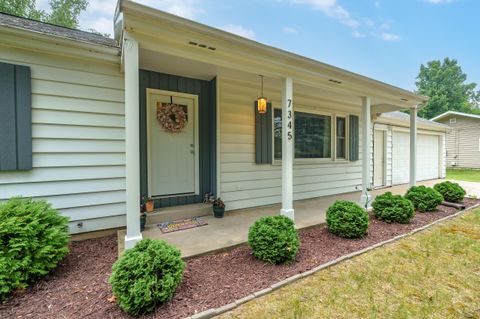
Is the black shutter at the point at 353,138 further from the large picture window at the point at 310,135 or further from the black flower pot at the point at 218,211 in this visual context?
the black flower pot at the point at 218,211

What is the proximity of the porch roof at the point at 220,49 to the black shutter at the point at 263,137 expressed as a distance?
1147 mm

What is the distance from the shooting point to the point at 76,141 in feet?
10.6

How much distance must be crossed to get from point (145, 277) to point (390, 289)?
2226 mm

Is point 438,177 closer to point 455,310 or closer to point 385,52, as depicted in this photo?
point 455,310

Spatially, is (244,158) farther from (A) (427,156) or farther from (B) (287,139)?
(A) (427,156)

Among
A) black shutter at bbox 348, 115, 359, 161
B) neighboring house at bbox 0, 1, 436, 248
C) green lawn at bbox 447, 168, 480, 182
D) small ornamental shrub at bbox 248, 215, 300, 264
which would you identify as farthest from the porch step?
green lawn at bbox 447, 168, 480, 182

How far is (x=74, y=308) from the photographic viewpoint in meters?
1.87

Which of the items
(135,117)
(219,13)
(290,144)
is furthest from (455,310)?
(219,13)

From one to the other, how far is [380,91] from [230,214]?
401 cm

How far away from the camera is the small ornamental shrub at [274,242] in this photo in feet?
8.26

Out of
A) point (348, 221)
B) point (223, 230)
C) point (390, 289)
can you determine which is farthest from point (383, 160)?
point (223, 230)

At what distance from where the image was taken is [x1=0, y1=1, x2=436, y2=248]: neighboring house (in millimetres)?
2680

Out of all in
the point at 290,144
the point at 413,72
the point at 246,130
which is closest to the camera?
the point at 290,144

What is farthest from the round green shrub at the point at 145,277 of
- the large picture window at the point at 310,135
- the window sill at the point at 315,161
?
the large picture window at the point at 310,135
